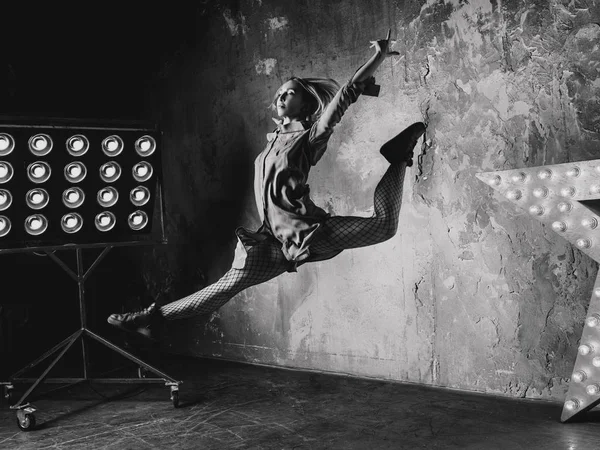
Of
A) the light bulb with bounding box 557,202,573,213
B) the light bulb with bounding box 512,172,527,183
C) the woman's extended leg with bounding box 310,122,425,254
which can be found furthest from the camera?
the woman's extended leg with bounding box 310,122,425,254

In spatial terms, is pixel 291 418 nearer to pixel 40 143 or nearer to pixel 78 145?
pixel 78 145

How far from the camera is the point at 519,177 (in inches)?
144

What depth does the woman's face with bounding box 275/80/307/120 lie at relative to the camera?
388 cm

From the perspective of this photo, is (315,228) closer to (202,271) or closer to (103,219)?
(103,219)

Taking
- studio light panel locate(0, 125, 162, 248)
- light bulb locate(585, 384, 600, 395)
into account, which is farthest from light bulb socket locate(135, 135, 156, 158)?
light bulb locate(585, 384, 600, 395)

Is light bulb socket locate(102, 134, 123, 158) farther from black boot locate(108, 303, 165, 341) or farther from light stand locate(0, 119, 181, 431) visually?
black boot locate(108, 303, 165, 341)

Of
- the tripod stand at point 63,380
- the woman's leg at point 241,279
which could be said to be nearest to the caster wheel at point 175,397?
the tripod stand at point 63,380

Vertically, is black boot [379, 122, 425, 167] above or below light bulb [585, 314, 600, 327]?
above

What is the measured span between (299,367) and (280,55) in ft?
7.48

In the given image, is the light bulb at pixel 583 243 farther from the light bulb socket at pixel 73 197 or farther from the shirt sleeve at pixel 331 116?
the light bulb socket at pixel 73 197

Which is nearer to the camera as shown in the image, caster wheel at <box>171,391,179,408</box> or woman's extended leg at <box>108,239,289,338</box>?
woman's extended leg at <box>108,239,289,338</box>

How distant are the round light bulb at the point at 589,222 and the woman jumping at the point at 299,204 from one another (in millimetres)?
952

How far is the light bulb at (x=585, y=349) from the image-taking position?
11.3ft

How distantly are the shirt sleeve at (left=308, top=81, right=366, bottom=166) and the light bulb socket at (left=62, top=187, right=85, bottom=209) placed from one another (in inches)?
61.3
